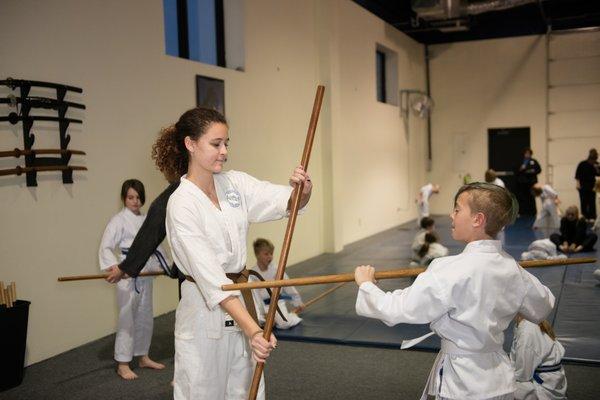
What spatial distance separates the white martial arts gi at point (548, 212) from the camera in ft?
30.1

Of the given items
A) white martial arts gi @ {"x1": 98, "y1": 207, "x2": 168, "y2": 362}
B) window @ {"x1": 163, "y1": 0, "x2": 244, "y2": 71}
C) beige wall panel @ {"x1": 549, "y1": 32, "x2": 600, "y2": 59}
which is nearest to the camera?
white martial arts gi @ {"x1": 98, "y1": 207, "x2": 168, "y2": 362}

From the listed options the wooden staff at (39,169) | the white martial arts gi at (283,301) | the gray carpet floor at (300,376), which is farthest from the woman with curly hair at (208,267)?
the white martial arts gi at (283,301)

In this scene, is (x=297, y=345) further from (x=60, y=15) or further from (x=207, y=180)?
(x=60, y=15)

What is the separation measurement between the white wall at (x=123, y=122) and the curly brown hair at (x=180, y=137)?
6.85ft

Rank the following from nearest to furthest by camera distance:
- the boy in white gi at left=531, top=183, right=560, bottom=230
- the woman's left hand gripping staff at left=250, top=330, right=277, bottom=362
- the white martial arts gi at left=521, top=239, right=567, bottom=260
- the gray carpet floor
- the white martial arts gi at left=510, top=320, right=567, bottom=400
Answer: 1. the woman's left hand gripping staff at left=250, top=330, right=277, bottom=362
2. the white martial arts gi at left=510, top=320, right=567, bottom=400
3. the gray carpet floor
4. the white martial arts gi at left=521, top=239, right=567, bottom=260
5. the boy in white gi at left=531, top=183, right=560, bottom=230

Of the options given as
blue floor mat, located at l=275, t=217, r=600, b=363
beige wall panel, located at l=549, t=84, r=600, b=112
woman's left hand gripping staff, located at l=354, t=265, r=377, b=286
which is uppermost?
beige wall panel, located at l=549, t=84, r=600, b=112

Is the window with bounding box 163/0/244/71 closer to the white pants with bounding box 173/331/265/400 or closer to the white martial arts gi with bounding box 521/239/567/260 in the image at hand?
the white martial arts gi with bounding box 521/239/567/260

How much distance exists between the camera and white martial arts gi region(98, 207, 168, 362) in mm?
3832

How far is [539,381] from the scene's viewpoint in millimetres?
2920

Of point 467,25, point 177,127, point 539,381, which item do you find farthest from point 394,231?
point 177,127

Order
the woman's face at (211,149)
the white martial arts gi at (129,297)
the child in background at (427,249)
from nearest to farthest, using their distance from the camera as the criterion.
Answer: the woman's face at (211,149) → the white martial arts gi at (129,297) → the child in background at (427,249)

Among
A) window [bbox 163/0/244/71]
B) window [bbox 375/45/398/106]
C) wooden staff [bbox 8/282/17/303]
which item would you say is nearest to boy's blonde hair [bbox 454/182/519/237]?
wooden staff [bbox 8/282/17/303]

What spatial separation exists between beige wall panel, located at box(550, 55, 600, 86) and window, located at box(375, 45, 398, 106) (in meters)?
3.32

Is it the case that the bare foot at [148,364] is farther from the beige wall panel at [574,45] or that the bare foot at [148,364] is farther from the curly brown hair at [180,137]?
the beige wall panel at [574,45]
